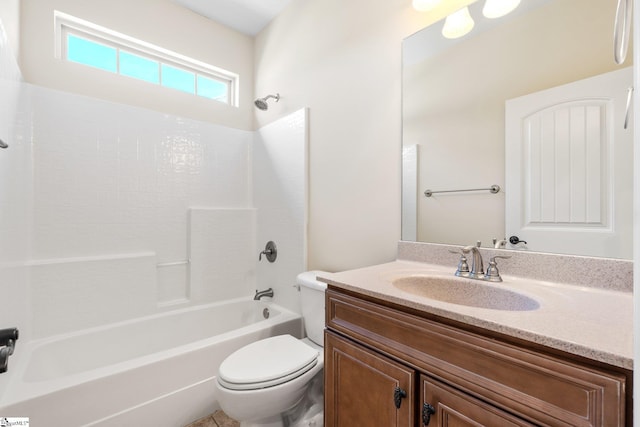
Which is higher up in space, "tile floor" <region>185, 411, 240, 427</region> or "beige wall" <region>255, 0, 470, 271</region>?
"beige wall" <region>255, 0, 470, 271</region>

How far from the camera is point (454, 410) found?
69 centimetres

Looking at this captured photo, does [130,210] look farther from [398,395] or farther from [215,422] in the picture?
[398,395]

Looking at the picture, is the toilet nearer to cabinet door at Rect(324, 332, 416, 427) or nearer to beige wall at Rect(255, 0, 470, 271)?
cabinet door at Rect(324, 332, 416, 427)

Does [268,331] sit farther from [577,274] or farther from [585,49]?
[585,49]

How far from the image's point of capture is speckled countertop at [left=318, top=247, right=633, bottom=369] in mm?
520

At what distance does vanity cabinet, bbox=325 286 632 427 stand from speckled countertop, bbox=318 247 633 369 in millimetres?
32

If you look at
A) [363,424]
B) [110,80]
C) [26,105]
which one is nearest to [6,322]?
[26,105]

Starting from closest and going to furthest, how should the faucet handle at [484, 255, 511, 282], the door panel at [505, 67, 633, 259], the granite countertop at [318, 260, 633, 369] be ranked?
the granite countertop at [318, 260, 633, 369], the door panel at [505, 67, 633, 259], the faucet handle at [484, 255, 511, 282]

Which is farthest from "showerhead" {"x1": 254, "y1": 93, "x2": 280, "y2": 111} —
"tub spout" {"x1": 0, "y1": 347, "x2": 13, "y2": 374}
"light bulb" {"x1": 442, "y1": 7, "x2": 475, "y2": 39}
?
"tub spout" {"x1": 0, "y1": 347, "x2": 13, "y2": 374}

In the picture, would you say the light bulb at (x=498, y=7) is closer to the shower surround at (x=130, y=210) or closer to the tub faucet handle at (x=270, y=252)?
the shower surround at (x=130, y=210)

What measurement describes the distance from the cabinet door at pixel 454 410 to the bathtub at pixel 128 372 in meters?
1.19

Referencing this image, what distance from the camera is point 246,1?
→ 7.00 ft

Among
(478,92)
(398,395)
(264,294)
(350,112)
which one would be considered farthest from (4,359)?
(478,92)

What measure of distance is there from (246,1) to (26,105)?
5.27 ft
